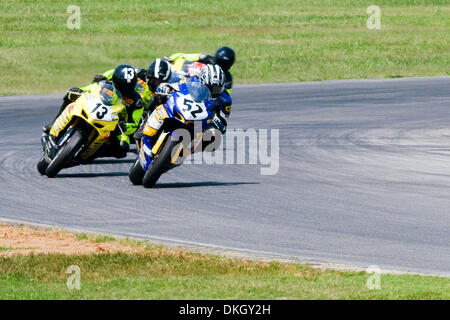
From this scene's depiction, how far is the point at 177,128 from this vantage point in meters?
14.3

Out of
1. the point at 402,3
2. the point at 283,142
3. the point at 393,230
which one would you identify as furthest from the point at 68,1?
the point at 393,230

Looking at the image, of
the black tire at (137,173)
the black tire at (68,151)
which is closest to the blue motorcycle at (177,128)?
the black tire at (137,173)

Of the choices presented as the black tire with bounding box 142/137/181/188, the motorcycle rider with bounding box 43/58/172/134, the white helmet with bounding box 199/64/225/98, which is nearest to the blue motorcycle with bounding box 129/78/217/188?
the black tire with bounding box 142/137/181/188

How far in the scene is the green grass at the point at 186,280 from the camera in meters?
8.78

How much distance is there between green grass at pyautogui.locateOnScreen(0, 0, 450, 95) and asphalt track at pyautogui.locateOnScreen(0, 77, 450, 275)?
11079 millimetres

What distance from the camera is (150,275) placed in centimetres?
965

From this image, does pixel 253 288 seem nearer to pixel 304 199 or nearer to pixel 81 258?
pixel 81 258

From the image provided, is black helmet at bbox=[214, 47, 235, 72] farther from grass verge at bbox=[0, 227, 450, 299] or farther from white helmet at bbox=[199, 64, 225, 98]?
grass verge at bbox=[0, 227, 450, 299]

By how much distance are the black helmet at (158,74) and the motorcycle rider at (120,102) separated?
0.26 meters

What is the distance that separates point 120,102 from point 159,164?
4.14 feet

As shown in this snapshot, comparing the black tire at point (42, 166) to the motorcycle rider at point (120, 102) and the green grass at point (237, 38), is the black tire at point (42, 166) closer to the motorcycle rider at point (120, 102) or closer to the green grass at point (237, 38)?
the motorcycle rider at point (120, 102)

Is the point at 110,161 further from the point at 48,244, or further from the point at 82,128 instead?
the point at 48,244

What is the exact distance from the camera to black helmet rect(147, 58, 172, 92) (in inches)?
598

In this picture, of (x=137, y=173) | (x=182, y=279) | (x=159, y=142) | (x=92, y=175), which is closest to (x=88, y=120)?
(x=137, y=173)
